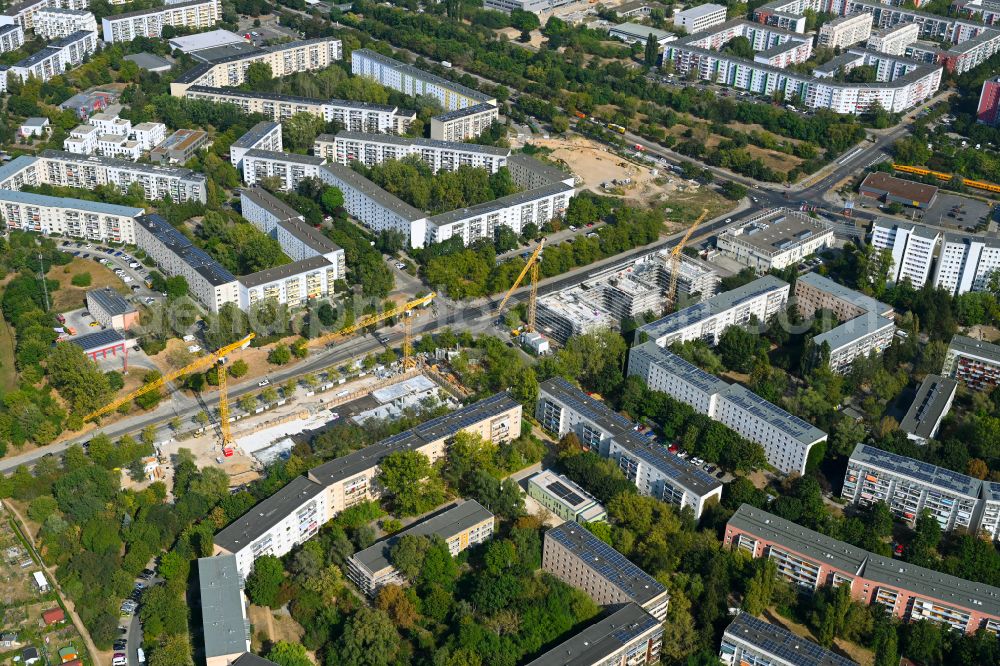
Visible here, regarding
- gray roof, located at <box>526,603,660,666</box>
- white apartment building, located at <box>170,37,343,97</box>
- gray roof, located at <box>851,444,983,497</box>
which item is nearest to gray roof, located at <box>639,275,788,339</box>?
gray roof, located at <box>851,444,983,497</box>

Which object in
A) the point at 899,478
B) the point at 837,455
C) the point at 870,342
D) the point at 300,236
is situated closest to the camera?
the point at 899,478

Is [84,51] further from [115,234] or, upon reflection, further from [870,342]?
[870,342]

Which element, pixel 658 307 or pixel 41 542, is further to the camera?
pixel 658 307

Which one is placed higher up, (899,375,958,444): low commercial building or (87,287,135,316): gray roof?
(87,287,135,316): gray roof

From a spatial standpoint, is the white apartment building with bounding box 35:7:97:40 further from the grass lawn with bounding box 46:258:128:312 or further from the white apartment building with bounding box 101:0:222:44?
the grass lawn with bounding box 46:258:128:312

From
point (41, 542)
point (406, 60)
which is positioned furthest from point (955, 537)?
point (406, 60)
